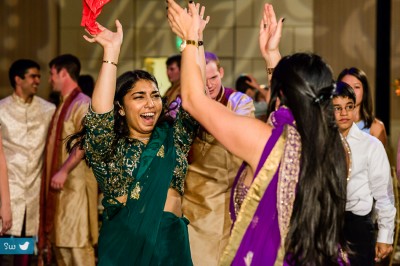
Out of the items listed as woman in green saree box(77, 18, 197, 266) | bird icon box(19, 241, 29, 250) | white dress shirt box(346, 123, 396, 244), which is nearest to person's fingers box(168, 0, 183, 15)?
woman in green saree box(77, 18, 197, 266)

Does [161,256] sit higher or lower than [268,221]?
lower

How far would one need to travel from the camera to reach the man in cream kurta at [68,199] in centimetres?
802

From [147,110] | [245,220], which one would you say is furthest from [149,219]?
→ [245,220]

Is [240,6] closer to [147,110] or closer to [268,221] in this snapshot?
[147,110]

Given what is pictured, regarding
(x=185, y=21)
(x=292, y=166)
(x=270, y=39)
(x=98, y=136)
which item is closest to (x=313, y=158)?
(x=292, y=166)

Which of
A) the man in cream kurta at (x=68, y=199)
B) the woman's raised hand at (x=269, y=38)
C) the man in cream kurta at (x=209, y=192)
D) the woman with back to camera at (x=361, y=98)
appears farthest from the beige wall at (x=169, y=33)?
the woman's raised hand at (x=269, y=38)

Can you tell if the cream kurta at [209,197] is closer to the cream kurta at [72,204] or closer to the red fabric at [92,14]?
the cream kurta at [72,204]

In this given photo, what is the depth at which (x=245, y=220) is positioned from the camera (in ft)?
12.5

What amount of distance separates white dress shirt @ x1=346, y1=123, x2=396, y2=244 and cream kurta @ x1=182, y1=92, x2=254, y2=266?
1.49m

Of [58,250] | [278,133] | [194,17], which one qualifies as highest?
[194,17]

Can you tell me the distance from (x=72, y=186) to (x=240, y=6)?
643 cm

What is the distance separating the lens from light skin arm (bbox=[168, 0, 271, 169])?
3709mm

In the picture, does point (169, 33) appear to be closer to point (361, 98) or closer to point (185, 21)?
point (361, 98)

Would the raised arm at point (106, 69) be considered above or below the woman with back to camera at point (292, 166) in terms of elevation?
above
